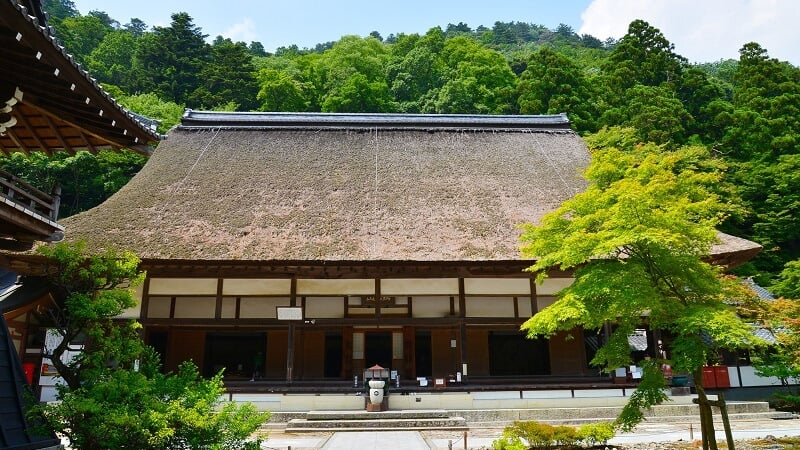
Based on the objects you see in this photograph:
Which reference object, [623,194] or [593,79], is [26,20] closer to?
[623,194]

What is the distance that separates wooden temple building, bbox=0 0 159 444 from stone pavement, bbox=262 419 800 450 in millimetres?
3876

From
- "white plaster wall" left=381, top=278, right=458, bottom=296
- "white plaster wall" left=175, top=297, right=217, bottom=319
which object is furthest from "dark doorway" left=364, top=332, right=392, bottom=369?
"white plaster wall" left=175, top=297, right=217, bottom=319

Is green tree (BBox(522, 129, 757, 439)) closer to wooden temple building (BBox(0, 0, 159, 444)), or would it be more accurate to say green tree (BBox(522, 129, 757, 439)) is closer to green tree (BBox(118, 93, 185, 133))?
wooden temple building (BBox(0, 0, 159, 444))

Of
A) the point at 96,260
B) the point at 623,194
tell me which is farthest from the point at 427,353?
the point at 96,260

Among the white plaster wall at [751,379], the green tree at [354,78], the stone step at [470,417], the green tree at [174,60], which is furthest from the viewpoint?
the green tree at [174,60]

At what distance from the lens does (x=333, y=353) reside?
16.0 metres

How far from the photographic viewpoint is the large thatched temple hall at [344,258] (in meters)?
13.0

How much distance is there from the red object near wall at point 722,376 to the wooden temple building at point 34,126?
56.9ft

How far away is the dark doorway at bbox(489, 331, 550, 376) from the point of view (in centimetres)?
1619

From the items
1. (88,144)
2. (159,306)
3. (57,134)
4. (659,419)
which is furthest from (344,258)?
(659,419)

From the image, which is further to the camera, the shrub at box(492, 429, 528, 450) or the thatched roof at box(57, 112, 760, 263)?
A: the thatched roof at box(57, 112, 760, 263)

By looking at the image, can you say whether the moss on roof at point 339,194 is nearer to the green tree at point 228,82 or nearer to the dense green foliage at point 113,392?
the dense green foliage at point 113,392

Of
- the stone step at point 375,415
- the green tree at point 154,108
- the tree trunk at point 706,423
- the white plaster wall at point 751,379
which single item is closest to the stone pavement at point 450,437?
the stone step at point 375,415

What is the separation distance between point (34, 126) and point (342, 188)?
9052 millimetres
